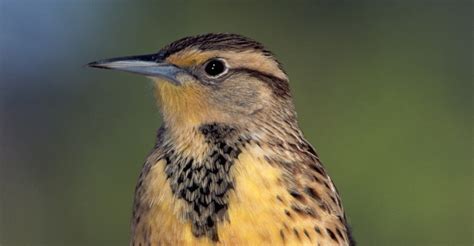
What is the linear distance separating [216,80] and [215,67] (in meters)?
0.05

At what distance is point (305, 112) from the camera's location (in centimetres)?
949

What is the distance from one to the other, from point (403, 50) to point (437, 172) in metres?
1.98

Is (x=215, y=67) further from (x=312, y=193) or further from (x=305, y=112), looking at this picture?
(x=305, y=112)

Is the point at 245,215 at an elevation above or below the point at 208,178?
below

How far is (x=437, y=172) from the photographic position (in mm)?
9281

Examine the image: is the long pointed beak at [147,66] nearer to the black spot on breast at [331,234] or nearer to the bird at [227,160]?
the bird at [227,160]

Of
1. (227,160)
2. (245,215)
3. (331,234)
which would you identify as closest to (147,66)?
(227,160)

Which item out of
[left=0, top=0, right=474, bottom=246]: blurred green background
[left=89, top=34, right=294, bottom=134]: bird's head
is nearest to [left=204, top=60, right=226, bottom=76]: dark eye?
[left=89, top=34, right=294, bottom=134]: bird's head

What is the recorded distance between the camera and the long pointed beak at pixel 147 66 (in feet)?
14.3

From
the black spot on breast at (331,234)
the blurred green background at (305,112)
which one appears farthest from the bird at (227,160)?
the blurred green background at (305,112)

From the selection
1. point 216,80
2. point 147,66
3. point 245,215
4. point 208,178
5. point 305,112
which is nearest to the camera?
point 245,215

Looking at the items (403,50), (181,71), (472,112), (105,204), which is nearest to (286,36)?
(403,50)

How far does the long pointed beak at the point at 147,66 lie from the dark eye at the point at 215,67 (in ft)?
0.33

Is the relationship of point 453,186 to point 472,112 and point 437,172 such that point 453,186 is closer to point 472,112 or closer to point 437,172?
point 437,172
